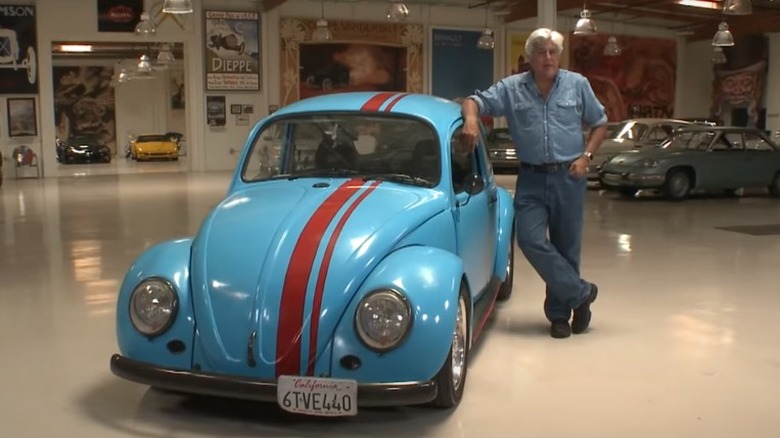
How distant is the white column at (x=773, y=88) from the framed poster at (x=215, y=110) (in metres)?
18.1

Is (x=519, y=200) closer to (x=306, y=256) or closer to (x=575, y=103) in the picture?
(x=575, y=103)

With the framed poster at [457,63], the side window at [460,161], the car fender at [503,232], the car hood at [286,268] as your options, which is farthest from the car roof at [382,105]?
the framed poster at [457,63]

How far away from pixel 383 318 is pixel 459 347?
64 cm

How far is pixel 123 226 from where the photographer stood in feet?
34.3

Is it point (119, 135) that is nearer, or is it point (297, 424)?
point (297, 424)

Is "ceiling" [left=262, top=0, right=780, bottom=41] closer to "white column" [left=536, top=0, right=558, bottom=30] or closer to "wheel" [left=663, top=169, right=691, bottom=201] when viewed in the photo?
"white column" [left=536, top=0, right=558, bottom=30]

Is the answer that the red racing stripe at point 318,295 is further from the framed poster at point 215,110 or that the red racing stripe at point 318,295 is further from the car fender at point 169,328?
the framed poster at point 215,110

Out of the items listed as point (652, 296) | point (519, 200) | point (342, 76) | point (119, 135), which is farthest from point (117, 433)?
point (119, 135)

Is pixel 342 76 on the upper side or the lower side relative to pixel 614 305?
upper

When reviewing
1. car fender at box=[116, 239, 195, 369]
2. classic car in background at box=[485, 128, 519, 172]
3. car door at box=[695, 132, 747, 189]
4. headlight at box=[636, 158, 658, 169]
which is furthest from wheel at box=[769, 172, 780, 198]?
car fender at box=[116, 239, 195, 369]

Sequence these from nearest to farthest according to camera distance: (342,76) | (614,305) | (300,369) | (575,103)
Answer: (300,369) → (575,103) → (614,305) → (342,76)

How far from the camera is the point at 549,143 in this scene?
4750 mm

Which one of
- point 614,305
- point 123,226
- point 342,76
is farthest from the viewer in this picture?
point 342,76

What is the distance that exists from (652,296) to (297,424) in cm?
361
